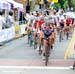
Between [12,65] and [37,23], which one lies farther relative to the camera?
[37,23]

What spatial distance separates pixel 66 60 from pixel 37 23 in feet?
10.2

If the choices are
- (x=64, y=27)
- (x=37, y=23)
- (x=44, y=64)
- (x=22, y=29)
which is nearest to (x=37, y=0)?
(x=22, y=29)

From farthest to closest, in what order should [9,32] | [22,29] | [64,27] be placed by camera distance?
[22,29] → [64,27] → [9,32]

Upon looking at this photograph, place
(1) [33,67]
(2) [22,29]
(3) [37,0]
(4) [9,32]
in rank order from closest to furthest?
(1) [33,67], (4) [9,32], (2) [22,29], (3) [37,0]

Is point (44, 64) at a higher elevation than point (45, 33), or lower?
lower

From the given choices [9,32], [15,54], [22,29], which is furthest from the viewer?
[22,29]

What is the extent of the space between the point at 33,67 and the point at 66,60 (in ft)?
7.99

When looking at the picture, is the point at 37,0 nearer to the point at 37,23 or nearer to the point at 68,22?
the point at 68,22

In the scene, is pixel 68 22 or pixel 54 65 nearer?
pixel 54 65

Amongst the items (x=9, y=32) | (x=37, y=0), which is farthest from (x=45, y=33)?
(x=37, y=0)

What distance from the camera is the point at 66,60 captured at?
51.6 feet

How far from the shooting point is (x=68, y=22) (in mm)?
28422

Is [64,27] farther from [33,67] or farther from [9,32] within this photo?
Result: [33,67]

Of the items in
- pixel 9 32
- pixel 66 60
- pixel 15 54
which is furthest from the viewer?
pixel 9 32
